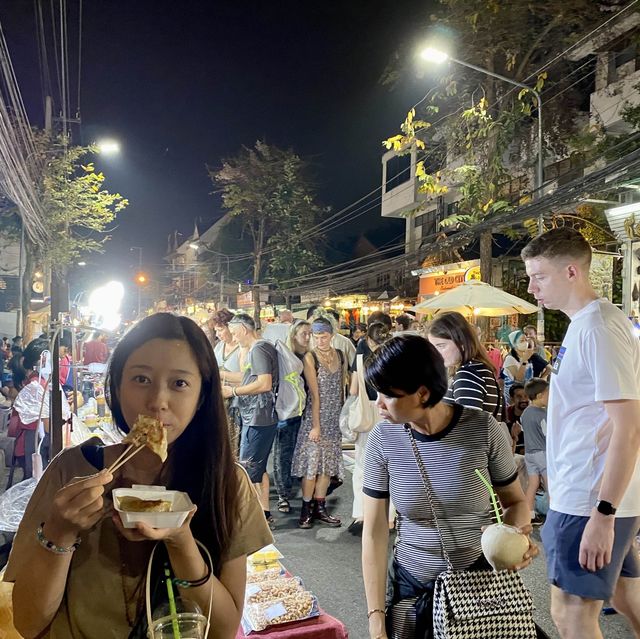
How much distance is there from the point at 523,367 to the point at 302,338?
5.19 m

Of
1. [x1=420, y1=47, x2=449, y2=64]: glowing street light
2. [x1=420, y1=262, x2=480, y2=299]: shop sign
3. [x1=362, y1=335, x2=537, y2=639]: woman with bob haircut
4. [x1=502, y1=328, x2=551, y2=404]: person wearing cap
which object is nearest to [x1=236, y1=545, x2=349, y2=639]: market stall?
Result: [x1=362, y1=335, x2=537, y2=639]: woman with bob haircut

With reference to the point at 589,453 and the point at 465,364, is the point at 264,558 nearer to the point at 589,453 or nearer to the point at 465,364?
the point at 465,364

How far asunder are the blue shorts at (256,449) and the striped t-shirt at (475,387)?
264cm

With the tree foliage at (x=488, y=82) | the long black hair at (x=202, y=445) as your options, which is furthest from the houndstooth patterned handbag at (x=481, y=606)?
the tree foliage at (x=488, y=82)

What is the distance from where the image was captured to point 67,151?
16.8m

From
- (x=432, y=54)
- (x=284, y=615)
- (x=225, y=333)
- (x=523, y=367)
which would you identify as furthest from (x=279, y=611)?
(x=432, y=54)

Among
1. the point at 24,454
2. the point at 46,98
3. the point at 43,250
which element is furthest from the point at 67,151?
the point at 24,454

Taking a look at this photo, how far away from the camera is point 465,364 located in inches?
147

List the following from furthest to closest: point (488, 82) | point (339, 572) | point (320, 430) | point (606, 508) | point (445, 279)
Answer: point (445, 279)
point (488, 82)
point (320, 430)
point (339, 572)
point (606, 508)

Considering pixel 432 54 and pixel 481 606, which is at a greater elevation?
pixel 432 54

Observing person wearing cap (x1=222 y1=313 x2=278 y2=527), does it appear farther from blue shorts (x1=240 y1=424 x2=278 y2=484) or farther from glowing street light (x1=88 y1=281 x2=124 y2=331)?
glowing street light (x1=88 y1=281 x2=124 y2=331)

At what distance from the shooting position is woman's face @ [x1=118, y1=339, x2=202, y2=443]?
4.85ft

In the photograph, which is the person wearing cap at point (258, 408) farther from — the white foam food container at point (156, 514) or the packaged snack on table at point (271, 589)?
the white foam food container at point (156, 514)

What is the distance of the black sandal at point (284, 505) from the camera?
19.9 ft
